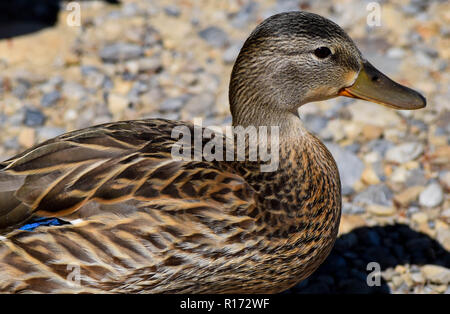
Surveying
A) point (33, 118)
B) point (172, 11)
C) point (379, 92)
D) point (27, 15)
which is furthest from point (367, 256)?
point (27, 15)

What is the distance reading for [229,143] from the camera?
3.63 m

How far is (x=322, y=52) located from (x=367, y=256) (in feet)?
4.96

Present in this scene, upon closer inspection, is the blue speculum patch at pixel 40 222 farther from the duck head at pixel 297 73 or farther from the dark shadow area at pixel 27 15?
the dark shadow area at pixel 27 15

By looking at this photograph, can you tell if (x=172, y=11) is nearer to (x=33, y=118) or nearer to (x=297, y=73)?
(x=33, y=118)

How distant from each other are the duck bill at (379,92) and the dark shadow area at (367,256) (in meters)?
1.12

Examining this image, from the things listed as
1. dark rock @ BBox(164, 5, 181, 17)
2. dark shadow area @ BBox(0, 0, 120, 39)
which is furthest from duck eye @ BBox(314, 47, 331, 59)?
dark shadow area @ BBox(0, 0, 120, 39)

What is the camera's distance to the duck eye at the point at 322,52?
3283mm

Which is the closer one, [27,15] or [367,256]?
[367,256]

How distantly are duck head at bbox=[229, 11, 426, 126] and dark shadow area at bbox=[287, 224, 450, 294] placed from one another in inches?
44.5

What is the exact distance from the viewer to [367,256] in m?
4.14

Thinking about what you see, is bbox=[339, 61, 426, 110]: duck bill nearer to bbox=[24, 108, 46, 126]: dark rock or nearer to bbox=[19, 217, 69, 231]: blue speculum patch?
bbox=[19, 217, 69, 231]: blue speculum patch

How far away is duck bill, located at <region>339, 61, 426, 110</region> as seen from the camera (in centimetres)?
343

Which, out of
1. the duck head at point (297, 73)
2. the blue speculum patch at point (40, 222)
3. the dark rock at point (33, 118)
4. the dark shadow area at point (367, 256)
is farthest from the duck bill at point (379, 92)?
the dark rock at point (33, 118)
